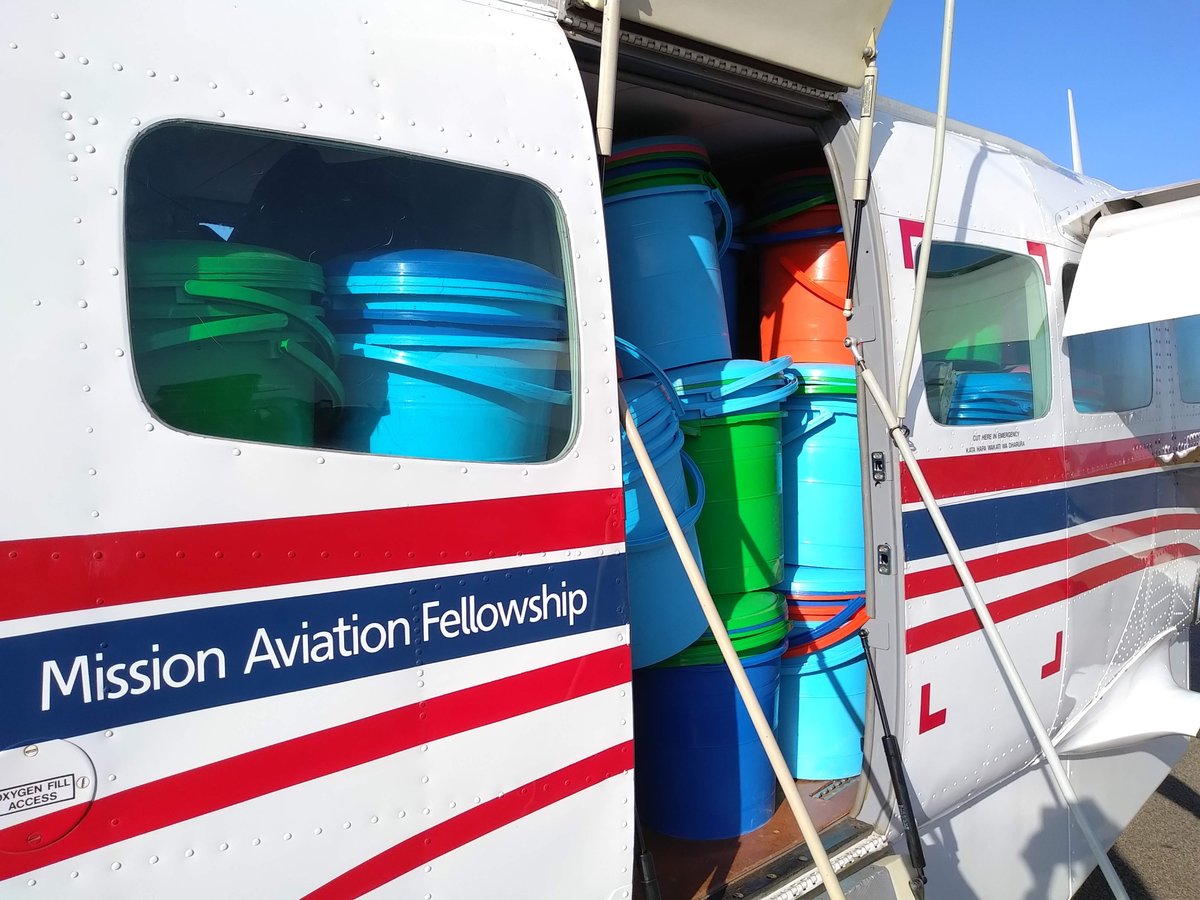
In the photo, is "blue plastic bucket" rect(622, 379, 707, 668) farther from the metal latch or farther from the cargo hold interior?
the metal latch

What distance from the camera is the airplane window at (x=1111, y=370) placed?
369 centimetres

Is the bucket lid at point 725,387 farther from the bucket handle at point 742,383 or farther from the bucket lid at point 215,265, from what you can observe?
the bucket lid at point 215,265

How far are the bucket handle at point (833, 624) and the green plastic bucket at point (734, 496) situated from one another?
0.41 m

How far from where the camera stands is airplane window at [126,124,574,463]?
149cm

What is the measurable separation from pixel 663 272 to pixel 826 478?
0.95 meters

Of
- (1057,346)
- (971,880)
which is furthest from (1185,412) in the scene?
(971,880)

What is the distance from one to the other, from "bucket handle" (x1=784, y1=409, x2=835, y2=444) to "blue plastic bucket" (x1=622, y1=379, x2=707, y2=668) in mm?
740

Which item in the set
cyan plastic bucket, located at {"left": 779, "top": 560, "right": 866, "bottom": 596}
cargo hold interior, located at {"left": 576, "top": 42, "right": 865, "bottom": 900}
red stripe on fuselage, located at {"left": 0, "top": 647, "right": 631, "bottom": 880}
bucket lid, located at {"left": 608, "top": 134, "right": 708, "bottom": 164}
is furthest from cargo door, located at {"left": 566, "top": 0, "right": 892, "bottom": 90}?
cyan plastic bucket, located at {"left": 779, "top": 560, "right": 866, "bottom": 596}

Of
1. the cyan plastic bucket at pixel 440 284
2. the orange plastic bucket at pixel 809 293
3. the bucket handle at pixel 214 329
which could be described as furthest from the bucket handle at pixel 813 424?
the bucket handle at pixel 214 329

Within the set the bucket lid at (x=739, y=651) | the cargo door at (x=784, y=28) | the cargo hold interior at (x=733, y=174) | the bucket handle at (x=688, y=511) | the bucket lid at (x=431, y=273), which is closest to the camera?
the bucket lid at (x=431, y=273)

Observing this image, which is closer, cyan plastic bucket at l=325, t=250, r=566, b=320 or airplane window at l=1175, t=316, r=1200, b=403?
cyan plastic bucket at l=325, t=250, r=566, b=320

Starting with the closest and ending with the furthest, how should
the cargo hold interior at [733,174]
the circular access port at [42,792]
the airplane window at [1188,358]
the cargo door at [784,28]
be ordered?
the circular access port at [42,792] → the cargo door at [784,28] → the cargo hold interior at [733,174] → the airplane window at [1188,358]

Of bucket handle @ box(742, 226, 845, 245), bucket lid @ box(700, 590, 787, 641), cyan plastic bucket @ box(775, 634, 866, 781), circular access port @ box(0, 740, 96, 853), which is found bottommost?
cyan plastic bucket @ box(775, 634, 866, 781)

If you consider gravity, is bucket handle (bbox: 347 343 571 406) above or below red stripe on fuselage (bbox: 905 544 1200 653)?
above
